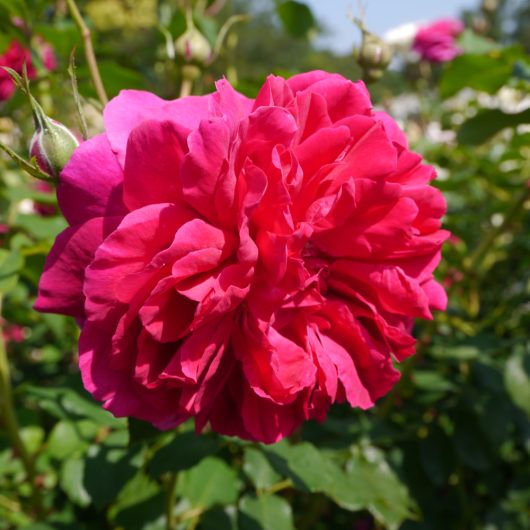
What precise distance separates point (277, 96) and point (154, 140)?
0.12 meters

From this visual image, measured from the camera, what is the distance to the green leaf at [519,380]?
1055 millimetres

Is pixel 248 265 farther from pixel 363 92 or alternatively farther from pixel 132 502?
pixel 132 502

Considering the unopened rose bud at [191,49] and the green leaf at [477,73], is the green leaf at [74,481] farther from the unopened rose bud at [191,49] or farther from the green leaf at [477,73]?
the green leaf at [477,73]

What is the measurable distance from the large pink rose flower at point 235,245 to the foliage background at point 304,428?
14cm

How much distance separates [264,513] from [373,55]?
67cm

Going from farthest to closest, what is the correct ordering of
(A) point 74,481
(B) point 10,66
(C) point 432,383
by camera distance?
(B) point 10,66 → (C) point 432,383 → (A) point 74,481

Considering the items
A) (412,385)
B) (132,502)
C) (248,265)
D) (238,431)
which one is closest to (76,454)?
(132,502)

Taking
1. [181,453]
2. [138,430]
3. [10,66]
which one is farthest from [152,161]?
[10,66]

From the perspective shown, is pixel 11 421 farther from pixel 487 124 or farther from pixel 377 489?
pixel 487 124

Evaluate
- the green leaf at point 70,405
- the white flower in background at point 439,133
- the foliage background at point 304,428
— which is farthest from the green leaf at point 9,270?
the white flower in background at point 439,133

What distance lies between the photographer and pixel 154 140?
1.73 ft

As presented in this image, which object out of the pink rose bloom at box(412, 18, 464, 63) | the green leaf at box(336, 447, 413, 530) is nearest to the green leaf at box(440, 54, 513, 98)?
the green leaf at box(336, 447, 413, 530)

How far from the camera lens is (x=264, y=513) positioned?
0.87 m

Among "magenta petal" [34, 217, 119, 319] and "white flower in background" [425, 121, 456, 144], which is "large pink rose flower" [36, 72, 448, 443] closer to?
"magenta petal" [34, 217, 119, 319]
